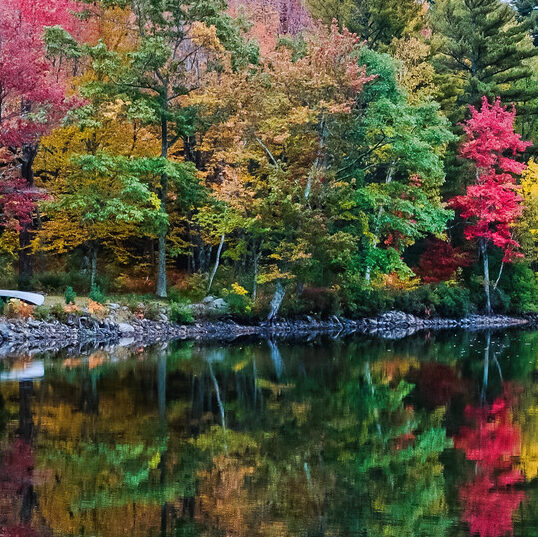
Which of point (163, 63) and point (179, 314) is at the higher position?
point (163, 63)

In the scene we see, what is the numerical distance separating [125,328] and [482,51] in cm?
2435

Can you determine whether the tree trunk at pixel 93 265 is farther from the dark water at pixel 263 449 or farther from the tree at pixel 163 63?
the dark water at pixel 263 449

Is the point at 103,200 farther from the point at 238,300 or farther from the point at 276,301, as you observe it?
the point at 276,301

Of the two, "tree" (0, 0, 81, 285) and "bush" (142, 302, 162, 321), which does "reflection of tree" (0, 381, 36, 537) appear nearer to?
"tree" (0, 0, 81, 285)

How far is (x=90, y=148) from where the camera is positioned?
3003 centimetres

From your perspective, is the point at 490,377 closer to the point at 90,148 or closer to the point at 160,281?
the point at 160,281

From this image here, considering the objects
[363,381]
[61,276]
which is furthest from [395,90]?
[363,381]

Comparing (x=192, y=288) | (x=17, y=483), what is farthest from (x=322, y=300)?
(x=17, y=483)

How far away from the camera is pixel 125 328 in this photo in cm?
2612

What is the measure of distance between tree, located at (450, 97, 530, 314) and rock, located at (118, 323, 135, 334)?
17.1 metres

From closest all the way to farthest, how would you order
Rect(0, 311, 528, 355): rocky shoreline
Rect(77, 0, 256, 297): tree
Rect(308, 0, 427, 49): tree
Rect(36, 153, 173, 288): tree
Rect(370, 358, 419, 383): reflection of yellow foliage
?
1. Rect(370, 358, 419, 383): reflection of yellow foliage
2. Rect(0, 311, 528, 355): rocky shoreline
3. Rect(36, 153, 173, 288): tree
4. Rect(77, 0, 256, 297): tree
5. Rect(308, 0, 427, 49): tree

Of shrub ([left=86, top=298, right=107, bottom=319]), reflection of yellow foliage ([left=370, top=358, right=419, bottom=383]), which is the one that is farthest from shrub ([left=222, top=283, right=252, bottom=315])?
reflection of yellow foliage ([left=370, top=358, right=419, bottom=383])

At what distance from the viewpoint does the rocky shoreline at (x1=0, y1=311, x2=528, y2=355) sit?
23398 mm

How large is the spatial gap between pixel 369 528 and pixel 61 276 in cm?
2367
